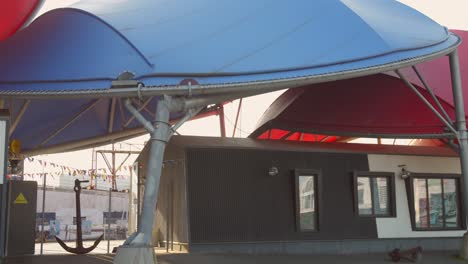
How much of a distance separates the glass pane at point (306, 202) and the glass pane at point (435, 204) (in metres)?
5.86

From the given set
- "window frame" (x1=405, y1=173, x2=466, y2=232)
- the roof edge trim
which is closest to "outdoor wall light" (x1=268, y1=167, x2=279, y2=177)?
the roof edge trim

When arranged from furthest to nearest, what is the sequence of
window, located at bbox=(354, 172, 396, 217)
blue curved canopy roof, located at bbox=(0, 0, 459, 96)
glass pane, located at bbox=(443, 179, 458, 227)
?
1. glass pane, located at bbox=(443, 179, 458, 227)
2. window, located at bbox=(354, 172, 396, 217)
3. blue curved canopy roof, located at bbox=(0, 0, 459, 96)

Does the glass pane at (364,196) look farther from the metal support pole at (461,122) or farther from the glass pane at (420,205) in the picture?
the metal support pole at (461,122)

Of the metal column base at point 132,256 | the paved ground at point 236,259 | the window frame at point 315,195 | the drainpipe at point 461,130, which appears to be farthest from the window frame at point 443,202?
the metal column base at point 132,256

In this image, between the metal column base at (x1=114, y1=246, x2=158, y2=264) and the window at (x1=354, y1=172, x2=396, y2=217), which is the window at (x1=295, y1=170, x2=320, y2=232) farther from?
the metal column base at (x1=114, y1=246, x2=158, y2=264)

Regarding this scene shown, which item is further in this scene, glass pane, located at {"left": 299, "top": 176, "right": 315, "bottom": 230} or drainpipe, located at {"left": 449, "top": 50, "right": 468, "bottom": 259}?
glass pane, located at {"left": 299, "top": 176, "right": 315, "bottom": 230}

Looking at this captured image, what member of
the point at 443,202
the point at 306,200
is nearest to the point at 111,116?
the point at 306,200

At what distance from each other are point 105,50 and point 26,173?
1537 inches

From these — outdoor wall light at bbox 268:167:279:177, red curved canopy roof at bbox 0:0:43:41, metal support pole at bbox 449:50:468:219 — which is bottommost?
outdoor wall light at bbox 268:167:279:177

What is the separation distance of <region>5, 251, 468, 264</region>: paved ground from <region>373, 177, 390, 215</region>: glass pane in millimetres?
2796

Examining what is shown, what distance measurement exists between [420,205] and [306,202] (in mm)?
5678

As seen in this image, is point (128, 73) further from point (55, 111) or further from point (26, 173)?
point (26, 173)

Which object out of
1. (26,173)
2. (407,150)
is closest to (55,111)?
(407,150)

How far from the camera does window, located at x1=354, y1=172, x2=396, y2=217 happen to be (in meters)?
23.4
